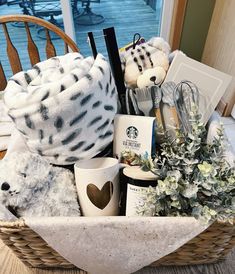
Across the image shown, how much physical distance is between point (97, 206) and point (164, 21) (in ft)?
4.39

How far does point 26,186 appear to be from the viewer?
1.39 feet

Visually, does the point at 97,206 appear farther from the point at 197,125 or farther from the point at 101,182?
the point at 197,125

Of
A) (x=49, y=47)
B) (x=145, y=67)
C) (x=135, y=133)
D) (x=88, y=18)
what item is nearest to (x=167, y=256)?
(x=135, y=133)

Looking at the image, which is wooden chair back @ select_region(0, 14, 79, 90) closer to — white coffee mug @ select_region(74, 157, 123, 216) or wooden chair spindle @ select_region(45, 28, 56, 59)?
wooden chair spindle @ select_region(45, 28, 56, 59)

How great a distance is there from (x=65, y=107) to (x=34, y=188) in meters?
0.15

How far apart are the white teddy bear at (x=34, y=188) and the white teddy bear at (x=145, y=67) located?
32cm

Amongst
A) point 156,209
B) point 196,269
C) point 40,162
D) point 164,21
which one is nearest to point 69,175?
point 40,162

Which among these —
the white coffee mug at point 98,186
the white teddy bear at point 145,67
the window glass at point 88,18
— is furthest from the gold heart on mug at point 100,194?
the window glass at point 88,18

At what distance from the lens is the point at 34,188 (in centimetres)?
44

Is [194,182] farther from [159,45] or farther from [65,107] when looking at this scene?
[159,45]

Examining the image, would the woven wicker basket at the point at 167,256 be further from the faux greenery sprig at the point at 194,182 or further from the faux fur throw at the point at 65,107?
the faux fur throw at the point at 65,107

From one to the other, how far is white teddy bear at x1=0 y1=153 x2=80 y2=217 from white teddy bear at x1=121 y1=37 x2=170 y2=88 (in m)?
0.32

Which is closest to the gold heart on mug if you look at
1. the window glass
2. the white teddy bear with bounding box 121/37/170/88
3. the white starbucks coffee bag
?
the white starbucks coffee bag

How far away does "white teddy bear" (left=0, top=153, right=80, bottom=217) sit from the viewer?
1.37 feet
